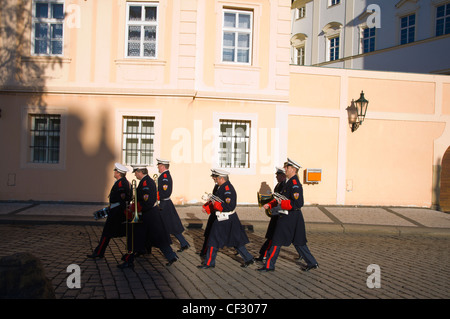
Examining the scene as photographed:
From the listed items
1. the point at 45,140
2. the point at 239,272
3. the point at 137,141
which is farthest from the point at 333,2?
the point at 239,272

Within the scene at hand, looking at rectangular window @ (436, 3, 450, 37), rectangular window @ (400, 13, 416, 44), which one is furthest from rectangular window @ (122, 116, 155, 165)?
rectangular window @ (400, 13, 416, 44)

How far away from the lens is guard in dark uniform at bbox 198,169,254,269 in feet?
21.3

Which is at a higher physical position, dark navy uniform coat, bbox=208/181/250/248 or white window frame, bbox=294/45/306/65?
white window frame, bbox=294/45/306/65

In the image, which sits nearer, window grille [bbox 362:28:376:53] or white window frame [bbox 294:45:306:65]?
window grille [bbox 362:28:376:53]

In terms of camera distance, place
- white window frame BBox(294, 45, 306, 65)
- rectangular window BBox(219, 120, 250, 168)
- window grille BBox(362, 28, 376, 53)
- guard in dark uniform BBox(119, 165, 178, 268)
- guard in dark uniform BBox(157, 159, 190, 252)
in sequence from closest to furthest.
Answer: guard in dark uniform BBox(119, 165, 178, 268) → guard in dark uniform BBox(157, 159, 190, 252) → rectangular window BBox(219, 120, 250, 168) → window grille BBox(362, 28, 376, 53) → white window frame BBox(294, 45, 306, 65)

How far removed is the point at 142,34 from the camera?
532 inches

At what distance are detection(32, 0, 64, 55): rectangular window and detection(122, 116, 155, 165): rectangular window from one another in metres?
3.38

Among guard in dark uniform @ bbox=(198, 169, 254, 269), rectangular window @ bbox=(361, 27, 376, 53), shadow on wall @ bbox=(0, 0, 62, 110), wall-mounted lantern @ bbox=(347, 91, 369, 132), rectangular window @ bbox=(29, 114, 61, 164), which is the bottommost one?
guard in dark uniform @ bbox=(198, 169, 254, 269)

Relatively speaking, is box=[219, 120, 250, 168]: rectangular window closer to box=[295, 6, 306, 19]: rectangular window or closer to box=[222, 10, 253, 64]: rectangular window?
box=[222, 10, 253, 64]: rectangular window

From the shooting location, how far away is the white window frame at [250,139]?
1348 centimetres

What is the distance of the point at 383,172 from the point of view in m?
14.5

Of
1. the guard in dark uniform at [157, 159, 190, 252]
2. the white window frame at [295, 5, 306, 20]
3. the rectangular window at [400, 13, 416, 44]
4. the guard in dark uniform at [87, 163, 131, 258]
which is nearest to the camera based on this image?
the guard in dark uniform at [87, 163, 131, 258]

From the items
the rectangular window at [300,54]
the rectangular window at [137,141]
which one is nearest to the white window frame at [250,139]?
the rectangular window at [137,141]
